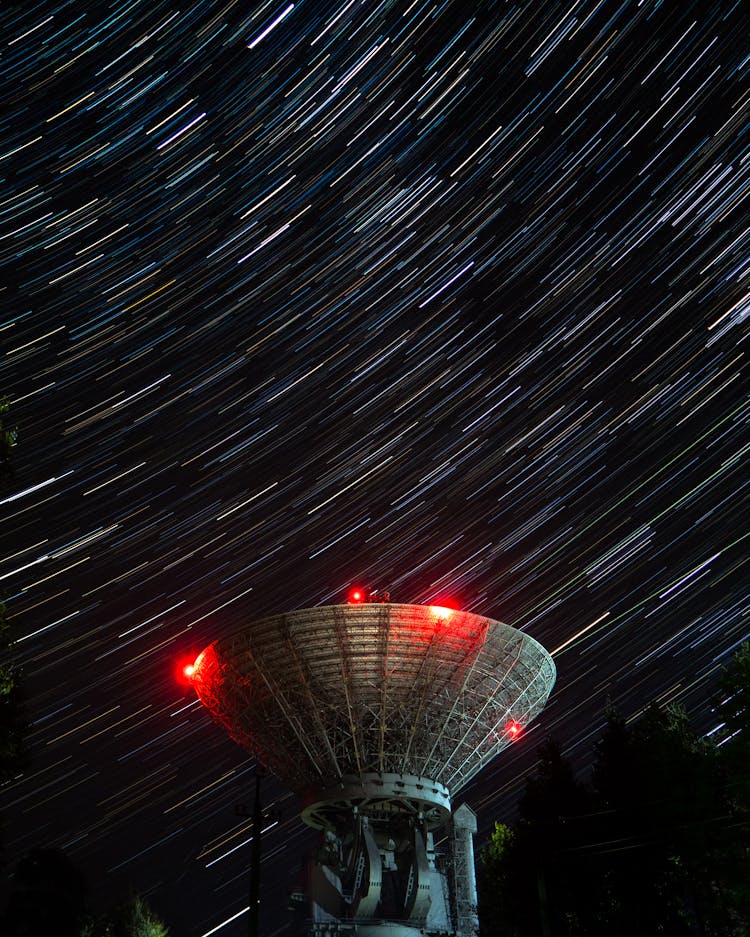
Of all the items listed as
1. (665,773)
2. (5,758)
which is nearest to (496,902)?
(665,773)

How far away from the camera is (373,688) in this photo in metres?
34.6

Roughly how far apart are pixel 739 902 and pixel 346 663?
48.9 ft

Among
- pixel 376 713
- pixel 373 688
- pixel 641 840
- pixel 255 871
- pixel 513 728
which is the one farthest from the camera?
pixel 513 728

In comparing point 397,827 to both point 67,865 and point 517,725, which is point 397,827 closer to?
point 517,725

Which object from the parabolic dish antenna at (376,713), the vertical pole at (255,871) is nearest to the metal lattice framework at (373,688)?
the parabolic dish antenna at (376,713)

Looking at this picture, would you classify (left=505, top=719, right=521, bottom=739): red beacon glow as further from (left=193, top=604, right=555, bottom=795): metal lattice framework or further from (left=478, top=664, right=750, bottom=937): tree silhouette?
(left=478, top=664, right=750, bottom=937): tree silhouette

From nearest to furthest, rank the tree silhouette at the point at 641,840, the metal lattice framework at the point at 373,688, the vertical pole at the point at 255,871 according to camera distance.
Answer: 1. the vertical pole at the point at 255,871
2. the tree silhouette at the point at 641,840
3. the metal lattice framework at the point at 373,688

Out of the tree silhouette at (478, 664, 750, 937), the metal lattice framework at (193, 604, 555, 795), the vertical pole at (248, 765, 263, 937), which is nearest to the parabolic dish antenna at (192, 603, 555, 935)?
the metal lattice framework at (193, 604, 555, 795)

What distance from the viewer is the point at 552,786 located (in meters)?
36.2

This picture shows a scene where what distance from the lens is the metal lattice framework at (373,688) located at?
33969 millimetres

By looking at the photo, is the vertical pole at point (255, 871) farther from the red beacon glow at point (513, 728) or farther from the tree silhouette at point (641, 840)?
the red beacon glow at point (513, 728)

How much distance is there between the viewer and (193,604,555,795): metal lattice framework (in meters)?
34.0

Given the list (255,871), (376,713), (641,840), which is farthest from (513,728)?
(255,871)

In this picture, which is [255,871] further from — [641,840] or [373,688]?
[641,840]
